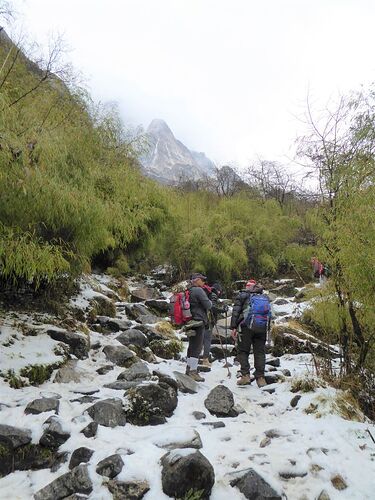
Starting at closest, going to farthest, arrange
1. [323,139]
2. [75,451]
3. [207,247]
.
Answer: [75,451]
[323,139]
[207,247]

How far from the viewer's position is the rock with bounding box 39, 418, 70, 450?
3.58 m

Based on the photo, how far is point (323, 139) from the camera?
242 inches

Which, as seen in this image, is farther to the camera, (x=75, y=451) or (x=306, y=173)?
(x=306, y=173)

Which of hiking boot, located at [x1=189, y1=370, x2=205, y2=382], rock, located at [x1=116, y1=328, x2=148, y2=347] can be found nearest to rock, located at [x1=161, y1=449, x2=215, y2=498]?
hiking boot, located at [x1=189, y1=370, x2=205, y2=382]

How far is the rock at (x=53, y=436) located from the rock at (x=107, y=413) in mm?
375

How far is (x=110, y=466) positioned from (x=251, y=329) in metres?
2.94

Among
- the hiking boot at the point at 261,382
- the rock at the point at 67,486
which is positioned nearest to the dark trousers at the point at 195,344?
the hiking boot at the point at 261,382

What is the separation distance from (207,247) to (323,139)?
8.77 meters

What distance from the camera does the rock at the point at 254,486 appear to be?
3229 mm

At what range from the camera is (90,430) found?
379 centimetres

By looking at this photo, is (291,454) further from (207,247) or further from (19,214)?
(207,247)

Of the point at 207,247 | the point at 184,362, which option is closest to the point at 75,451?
the point at 184,362

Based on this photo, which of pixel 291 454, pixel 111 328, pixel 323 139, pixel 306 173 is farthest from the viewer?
pixel 111 328

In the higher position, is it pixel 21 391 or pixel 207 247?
pixel 207 247
